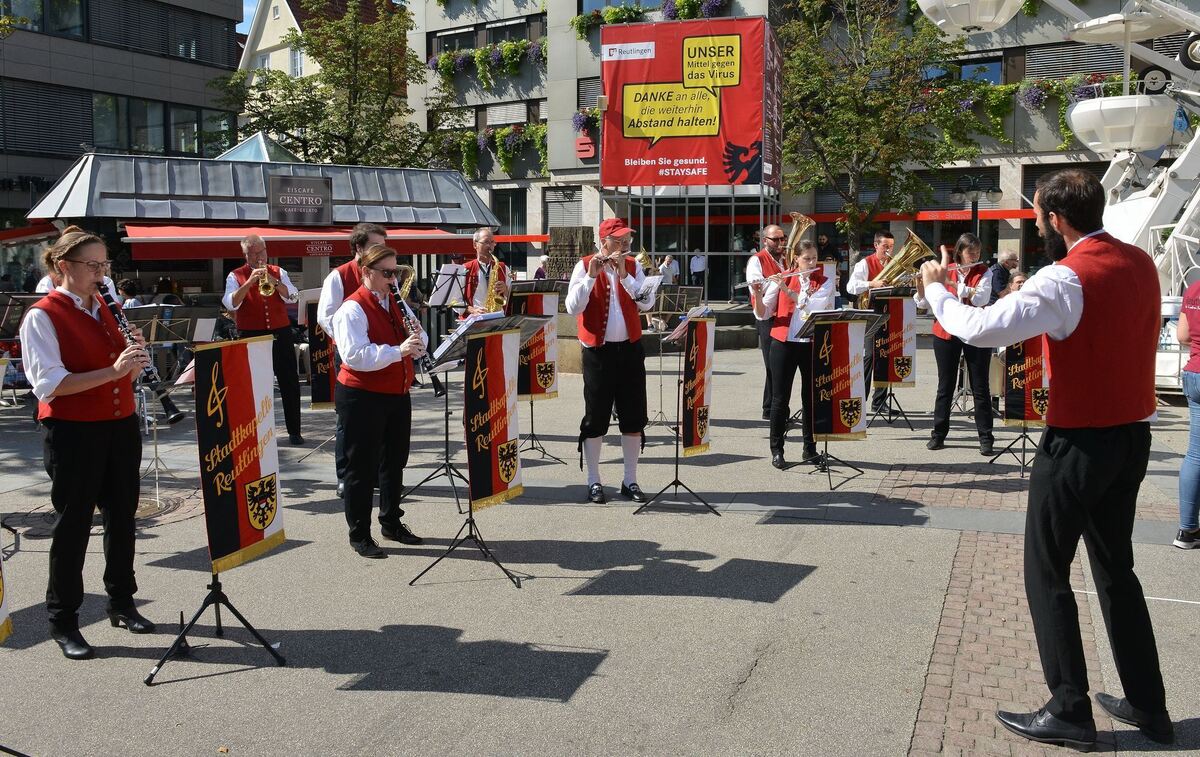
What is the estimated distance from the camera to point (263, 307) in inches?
387

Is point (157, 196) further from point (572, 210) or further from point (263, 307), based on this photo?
point (572, 210)

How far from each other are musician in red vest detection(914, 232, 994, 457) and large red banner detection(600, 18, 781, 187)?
8430 millimetres

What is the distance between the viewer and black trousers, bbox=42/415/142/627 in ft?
15.9

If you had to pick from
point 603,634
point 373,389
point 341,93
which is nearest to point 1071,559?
point 603,634

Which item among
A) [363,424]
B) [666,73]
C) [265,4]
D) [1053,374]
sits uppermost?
[265,4]

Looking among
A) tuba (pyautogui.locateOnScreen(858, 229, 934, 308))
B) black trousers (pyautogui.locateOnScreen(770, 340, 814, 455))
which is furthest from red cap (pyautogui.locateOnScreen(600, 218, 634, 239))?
tuba (pyautogui.locateOnScreen(858, 229, 934, 308))

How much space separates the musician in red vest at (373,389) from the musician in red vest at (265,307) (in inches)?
139

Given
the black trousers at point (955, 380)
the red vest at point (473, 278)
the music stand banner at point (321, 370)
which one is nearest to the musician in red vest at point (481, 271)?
the red vest at point (473, 278)

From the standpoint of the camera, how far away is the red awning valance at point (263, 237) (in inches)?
767

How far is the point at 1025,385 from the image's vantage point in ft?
29.4

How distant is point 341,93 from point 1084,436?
106ft

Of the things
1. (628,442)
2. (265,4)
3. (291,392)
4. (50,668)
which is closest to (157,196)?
(291,392)

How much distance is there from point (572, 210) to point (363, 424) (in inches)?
1289

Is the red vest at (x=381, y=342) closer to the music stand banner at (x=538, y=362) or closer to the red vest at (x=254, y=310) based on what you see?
the red vest at (x=254, y=310)
